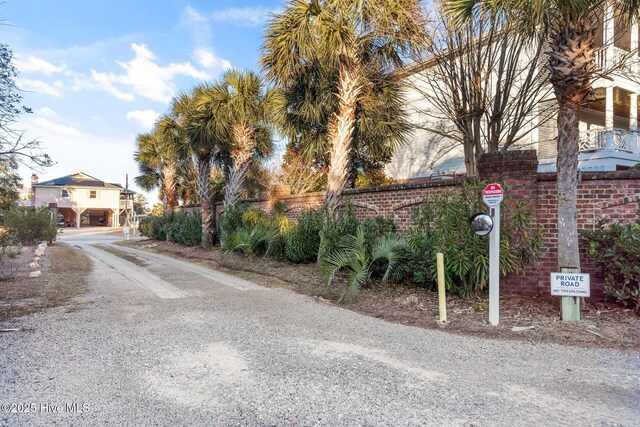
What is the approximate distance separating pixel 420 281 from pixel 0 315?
21.2ft

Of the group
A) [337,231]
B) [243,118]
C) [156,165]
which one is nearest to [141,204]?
[156,165]

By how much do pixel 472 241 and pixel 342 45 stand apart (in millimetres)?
5417

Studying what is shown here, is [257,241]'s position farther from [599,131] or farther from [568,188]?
[599,131]

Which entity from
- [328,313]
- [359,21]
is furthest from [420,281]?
[359,21]

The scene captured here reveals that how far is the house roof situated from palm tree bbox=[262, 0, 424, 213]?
4717 cm

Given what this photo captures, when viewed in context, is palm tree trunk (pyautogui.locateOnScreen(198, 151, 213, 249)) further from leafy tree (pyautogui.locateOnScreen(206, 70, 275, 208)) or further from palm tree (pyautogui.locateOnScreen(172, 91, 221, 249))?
leafy tree (pyautogui.locateOnScreen(206, 70, 275, 208))

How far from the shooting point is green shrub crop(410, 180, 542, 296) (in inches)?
242

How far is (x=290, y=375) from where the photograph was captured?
358 cm

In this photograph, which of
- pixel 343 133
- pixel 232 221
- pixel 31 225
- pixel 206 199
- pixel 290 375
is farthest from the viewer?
pixel 31 225

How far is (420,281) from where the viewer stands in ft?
23.5

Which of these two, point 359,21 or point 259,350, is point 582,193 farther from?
point 359,21

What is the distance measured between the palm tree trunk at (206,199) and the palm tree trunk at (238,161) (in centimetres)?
150

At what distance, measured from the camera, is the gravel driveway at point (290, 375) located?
2.88m

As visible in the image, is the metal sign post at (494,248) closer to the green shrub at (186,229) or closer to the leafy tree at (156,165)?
the green shrub at (186,229)
